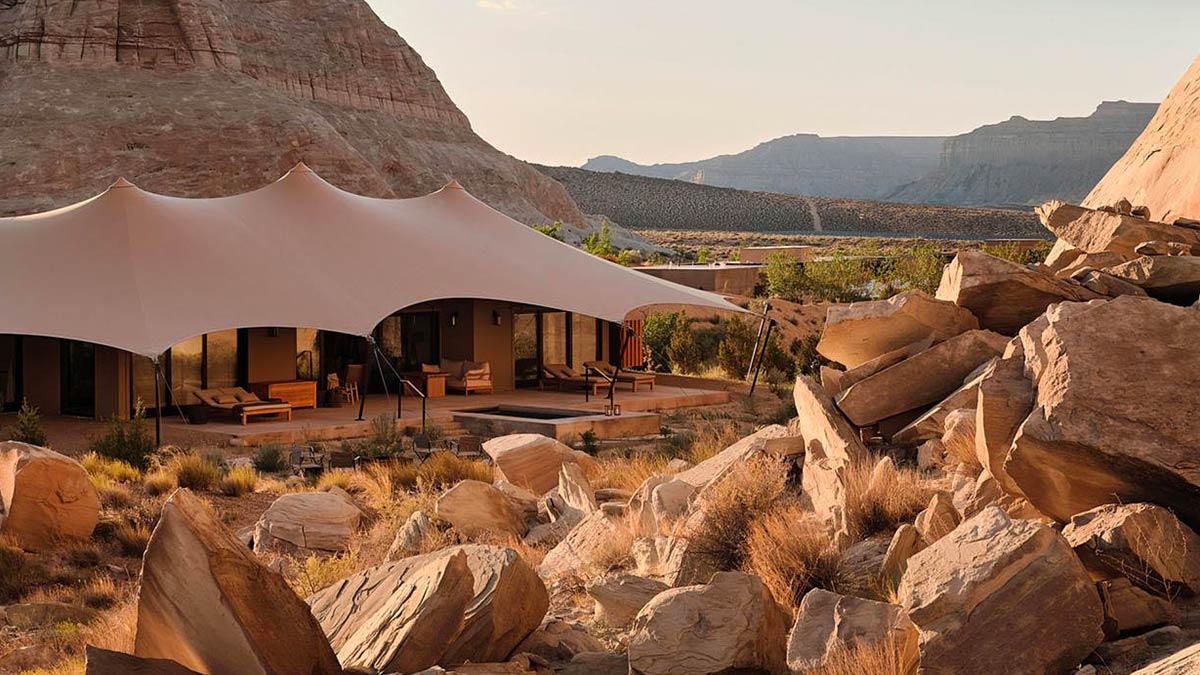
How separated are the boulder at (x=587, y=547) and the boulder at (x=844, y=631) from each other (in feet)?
8.84

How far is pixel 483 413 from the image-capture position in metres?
20.9

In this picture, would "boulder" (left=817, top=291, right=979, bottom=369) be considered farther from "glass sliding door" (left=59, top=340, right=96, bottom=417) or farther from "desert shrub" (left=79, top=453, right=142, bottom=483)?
"glass sliding door" (left=59, top=340, right=96, bottom=417)

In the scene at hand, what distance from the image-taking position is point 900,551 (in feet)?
19.0

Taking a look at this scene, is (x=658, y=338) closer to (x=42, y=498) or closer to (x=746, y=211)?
(x=42, y=498)

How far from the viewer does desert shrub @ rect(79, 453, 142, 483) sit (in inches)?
571

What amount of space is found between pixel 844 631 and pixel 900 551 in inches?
42.1

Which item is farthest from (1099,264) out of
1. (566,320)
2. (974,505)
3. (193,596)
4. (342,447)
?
(566,320)

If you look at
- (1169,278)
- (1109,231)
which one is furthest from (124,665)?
(1109,231)

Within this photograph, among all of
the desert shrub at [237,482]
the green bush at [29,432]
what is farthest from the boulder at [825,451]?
the green bush at [29,432]

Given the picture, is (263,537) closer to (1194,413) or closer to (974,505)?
(974,505)

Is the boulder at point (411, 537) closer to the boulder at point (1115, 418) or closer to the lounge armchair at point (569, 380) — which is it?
the boulder at point (1115, 418)

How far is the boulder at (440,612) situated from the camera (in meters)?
5.50

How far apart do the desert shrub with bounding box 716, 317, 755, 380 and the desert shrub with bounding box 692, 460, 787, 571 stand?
63.3 feet

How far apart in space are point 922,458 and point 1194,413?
2309 millimetres
